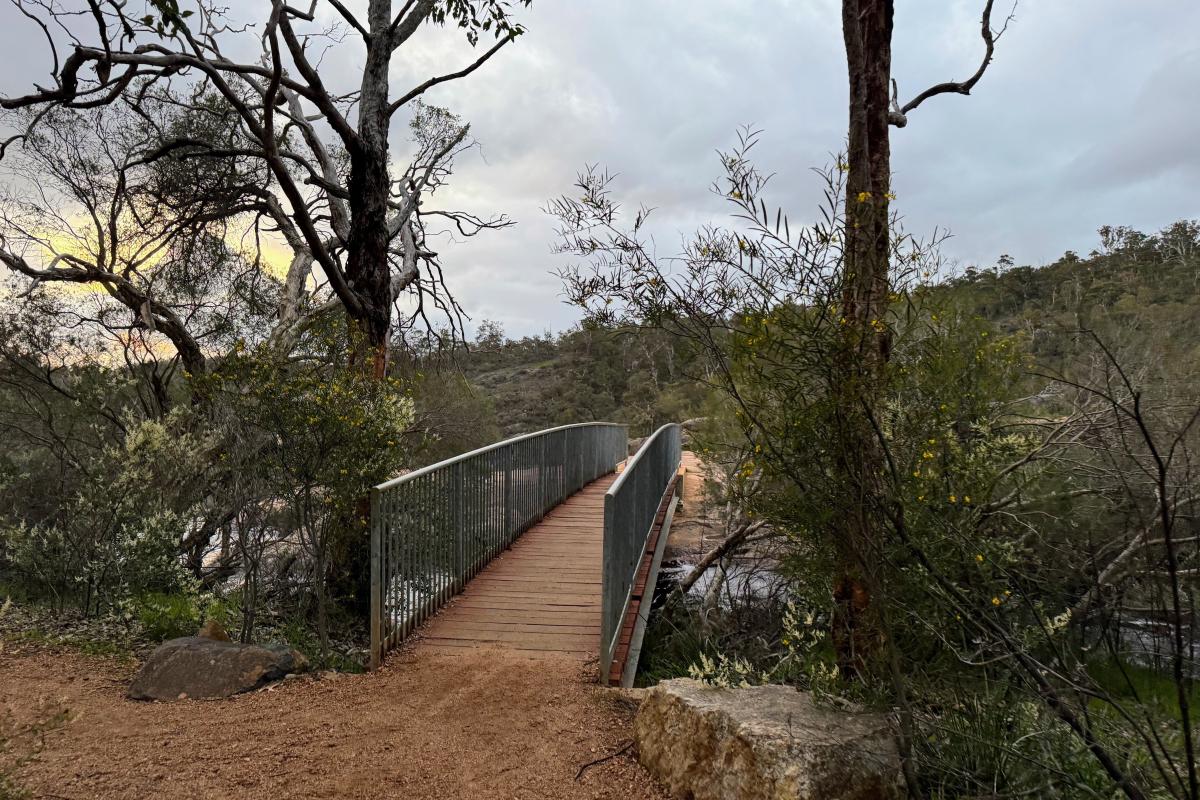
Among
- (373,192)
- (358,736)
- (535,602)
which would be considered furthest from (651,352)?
(358,736)

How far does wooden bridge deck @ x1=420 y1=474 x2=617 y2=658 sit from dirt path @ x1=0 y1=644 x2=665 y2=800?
14.2 inches

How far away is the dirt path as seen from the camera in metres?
3.93

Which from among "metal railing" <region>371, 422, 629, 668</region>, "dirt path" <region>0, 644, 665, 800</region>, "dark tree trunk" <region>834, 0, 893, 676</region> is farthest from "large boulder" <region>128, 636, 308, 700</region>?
"dark tree trunk" <region>834, 0, 893, 676</region>

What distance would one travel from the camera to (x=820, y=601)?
4367 mm

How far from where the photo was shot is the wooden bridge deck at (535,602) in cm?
616

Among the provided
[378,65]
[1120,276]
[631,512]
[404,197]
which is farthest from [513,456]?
[1120,276]

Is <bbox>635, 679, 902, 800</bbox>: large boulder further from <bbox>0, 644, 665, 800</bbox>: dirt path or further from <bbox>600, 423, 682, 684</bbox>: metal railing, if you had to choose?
<bbox>600, 423, 682, 684</bbox>: metal railing

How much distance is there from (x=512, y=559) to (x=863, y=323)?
232 inches

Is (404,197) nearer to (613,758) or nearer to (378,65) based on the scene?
(378,65)

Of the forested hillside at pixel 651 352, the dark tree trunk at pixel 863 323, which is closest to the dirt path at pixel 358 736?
→ the dark tree trunk at pixel 863 323

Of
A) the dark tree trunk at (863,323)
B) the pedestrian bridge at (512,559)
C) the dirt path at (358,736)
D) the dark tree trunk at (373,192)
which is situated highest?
the dark tree trunk at (373,192)

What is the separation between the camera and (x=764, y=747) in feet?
11.1

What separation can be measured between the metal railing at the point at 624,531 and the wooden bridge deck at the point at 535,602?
0.37m

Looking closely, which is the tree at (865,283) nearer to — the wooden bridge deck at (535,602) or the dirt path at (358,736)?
the dirt path at (358,736)
